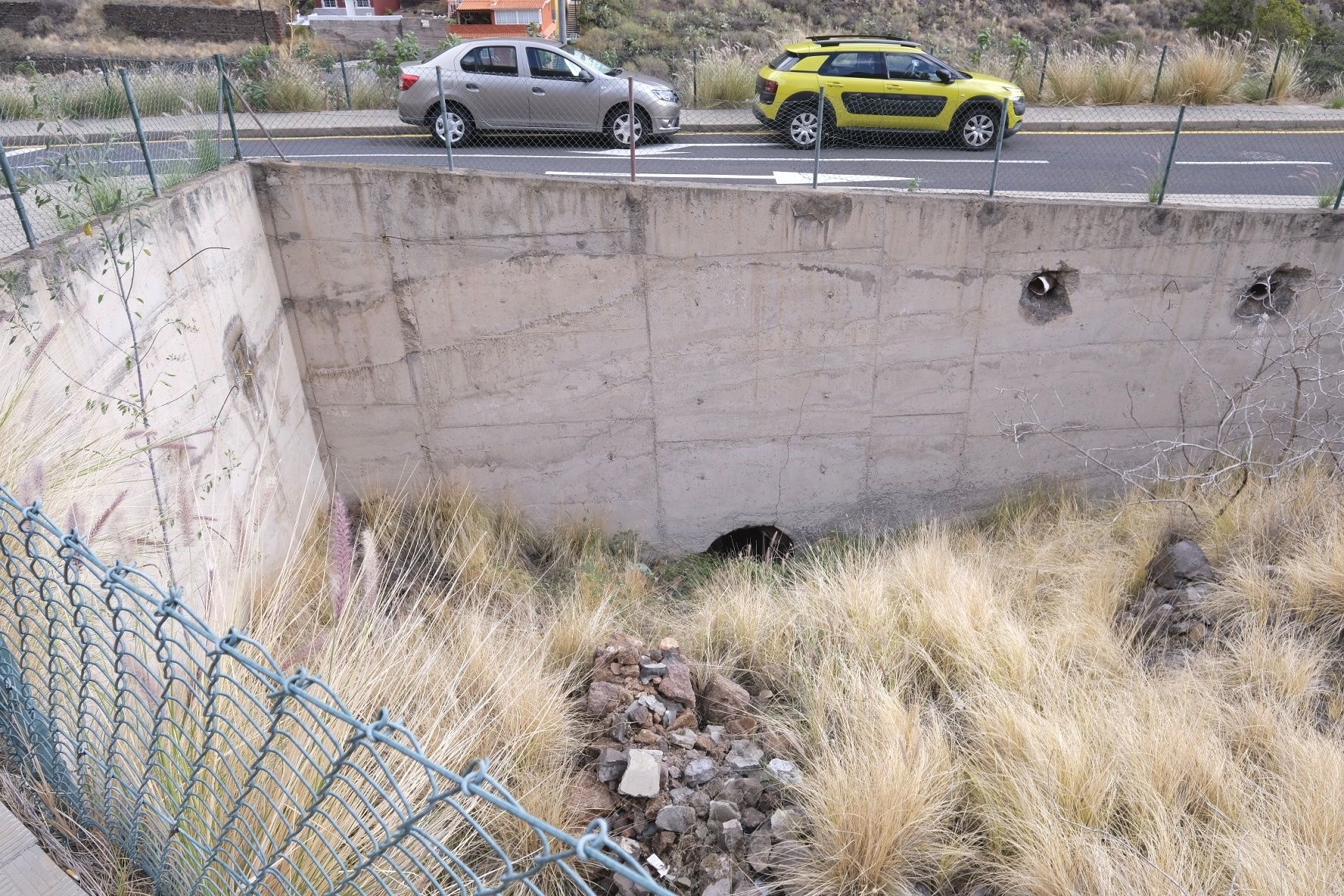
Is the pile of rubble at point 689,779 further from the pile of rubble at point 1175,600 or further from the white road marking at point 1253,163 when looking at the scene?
the white road marking at point 1253,163

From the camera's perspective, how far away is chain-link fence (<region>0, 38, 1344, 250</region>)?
23.2ft

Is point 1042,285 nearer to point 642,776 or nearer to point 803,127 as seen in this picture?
point 803,127

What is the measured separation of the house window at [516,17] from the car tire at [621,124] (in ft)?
35.9

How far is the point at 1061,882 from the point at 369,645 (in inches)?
118

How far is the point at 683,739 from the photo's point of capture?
4309mm

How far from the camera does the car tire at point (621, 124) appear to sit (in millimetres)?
11492

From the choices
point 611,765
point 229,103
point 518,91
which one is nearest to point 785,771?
point 611,765

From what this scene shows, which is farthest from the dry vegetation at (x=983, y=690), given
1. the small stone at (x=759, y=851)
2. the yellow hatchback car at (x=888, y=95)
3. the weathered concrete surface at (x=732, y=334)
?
the yellow hatchback car at (x=888, y=95)

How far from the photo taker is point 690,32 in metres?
20.4

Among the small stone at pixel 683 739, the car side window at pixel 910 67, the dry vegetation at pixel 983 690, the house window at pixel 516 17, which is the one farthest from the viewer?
the house window at pixel 516 17

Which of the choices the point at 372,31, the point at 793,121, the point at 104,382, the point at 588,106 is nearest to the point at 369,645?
the point at 104,382

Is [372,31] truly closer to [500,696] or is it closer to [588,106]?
[588,106]

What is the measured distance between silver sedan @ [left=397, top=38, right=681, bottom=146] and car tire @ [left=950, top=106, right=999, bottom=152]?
433 centimetres

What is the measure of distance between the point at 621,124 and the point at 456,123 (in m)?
2.11
